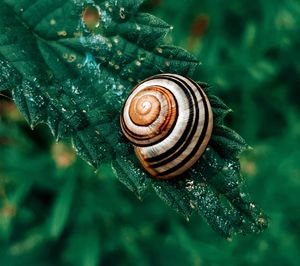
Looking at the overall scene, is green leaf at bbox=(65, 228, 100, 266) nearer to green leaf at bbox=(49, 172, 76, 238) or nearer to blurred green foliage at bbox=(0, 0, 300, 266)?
blurred green foliage at bbox=(0, 0, 300, 266)

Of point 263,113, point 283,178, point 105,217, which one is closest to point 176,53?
point 105,217

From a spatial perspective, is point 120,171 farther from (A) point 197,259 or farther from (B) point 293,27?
(B) point 293,27

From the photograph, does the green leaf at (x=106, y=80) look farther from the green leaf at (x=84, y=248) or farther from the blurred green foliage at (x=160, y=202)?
the green leaf at (x=84, y=248)

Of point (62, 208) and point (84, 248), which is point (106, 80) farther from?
point (84, 248)

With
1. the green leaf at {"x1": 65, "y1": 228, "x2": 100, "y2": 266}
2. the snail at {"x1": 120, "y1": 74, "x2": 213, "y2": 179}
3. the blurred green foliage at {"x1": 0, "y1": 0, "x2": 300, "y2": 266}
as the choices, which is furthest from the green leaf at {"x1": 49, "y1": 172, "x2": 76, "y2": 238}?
the snail at {"x1": 120, "y1": 74, "x2": 213, "y2": 179}

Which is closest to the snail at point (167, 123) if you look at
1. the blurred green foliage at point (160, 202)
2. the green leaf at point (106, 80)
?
the green leaf at point (106, 80)

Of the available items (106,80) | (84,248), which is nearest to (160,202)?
(84,248)
